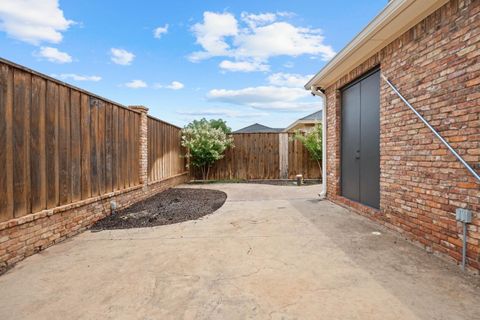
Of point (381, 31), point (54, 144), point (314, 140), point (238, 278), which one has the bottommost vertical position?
point (238, 278)

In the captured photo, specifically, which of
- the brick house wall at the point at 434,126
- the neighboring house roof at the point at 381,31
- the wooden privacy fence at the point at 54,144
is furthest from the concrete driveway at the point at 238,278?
the neighboring house roof at the point at 381,31

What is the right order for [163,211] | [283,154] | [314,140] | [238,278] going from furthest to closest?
[283,154]
[314,140]
[163,211]
[238,278]

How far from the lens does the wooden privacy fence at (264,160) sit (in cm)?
1076

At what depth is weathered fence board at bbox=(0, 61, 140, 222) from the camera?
2.75 metres

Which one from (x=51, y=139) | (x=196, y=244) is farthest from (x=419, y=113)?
(x=51, y=139)

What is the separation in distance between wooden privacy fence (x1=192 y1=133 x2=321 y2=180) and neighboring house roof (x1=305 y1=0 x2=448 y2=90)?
212 inches

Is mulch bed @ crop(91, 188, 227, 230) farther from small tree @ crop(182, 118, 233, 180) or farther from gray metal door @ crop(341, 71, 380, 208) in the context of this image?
gray metal door @ crop(341, 71, 380, 208)

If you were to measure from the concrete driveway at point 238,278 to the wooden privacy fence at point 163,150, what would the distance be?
3554 mm

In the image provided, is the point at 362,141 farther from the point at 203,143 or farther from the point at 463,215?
the point at 203,143

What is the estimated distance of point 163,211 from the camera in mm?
5395

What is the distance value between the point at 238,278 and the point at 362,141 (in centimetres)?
377

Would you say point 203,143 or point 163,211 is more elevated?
→ point 203,143

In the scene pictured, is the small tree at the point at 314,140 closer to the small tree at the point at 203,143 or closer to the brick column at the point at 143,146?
the small tree at the point at 203,143

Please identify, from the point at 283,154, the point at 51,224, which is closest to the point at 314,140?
the point at 283,154
